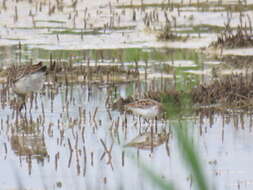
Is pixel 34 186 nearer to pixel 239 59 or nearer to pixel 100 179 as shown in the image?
pixel 100 179

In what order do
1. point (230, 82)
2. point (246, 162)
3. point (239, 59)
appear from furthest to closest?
point (239, 59) < point (230, 82) < point (246, 162)

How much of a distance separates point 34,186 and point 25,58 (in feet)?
24.0

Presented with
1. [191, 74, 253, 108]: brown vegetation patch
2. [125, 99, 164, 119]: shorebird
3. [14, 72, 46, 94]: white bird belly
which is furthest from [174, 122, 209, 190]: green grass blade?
[14, 72, 46, 94]: white bird belly

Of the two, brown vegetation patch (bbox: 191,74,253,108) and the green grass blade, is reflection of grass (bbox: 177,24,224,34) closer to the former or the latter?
brown vegetation patch (bbox: 191,74,253,108)

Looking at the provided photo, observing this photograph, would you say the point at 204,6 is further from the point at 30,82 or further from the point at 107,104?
the point at 30,82

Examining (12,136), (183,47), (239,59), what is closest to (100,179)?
(12,136)

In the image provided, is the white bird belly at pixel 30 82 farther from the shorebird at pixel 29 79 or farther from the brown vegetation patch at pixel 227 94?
the brown vegetation patch at pixel 227 94

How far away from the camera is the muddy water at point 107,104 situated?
6312 mm

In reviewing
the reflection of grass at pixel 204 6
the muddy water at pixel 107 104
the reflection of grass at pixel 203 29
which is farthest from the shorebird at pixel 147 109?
the reflection of grass at pixel 204 6

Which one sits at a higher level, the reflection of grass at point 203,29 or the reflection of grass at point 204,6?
the reflection of grass at point 204,6

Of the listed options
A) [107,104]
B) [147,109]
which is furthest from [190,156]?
[107,104]

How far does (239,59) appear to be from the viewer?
12.7 m

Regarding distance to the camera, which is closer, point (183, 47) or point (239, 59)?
point (239, 59)

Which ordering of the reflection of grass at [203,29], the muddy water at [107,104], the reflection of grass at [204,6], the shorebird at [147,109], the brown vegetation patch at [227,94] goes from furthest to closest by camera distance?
the reflection of grass at [204,6]
the reflection of grass at [203,29]
the brown vegetation patch at [227,94]
the shorebird at [147,109]
the muddy water at [107,104]
